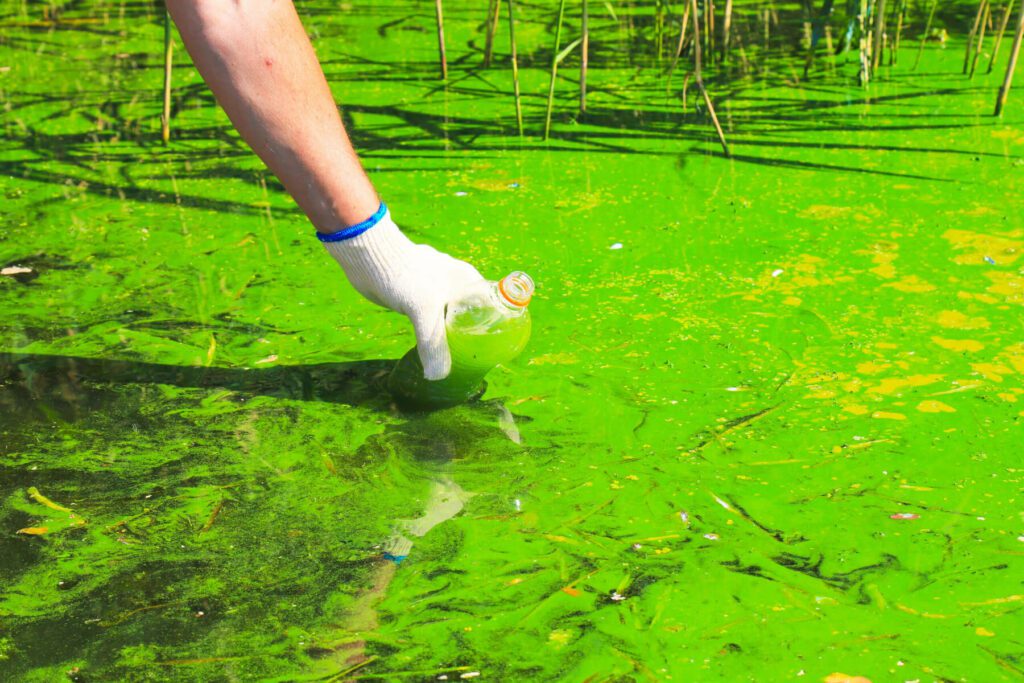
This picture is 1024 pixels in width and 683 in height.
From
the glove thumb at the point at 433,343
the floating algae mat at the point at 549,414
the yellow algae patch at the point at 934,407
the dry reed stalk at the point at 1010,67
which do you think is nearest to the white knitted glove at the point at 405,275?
the glove thumb at the point at 433,343

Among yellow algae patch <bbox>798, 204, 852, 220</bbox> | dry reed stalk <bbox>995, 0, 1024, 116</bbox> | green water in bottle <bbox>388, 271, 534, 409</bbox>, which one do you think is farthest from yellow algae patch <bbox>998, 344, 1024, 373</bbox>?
dry reed stalk <bbox>995, 0, 1024, 116</bbox>

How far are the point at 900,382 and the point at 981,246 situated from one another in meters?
0.51

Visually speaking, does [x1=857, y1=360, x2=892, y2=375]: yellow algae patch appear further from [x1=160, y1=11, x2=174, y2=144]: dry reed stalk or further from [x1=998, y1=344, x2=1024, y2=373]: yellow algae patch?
[x1=160, y1=11, x2=174, y2=144]: dry reed stalk

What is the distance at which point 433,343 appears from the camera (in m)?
1.43

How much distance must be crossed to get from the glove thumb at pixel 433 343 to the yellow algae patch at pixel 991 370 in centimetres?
69

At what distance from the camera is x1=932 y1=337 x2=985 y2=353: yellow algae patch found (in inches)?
62.3

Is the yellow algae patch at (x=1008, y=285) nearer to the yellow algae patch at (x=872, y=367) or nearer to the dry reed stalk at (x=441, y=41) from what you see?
the yellow algae patch at (x=872, y=367)

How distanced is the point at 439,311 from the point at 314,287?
46cm

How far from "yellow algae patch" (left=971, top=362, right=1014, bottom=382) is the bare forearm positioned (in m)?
0.81

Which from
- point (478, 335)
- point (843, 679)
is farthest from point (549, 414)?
point (843, 679)

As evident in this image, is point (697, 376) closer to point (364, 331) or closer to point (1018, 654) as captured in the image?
point (364, 331)

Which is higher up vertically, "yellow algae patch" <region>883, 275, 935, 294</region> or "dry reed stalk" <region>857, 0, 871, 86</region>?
"dry reed stalk" <region>857, 0, 871, 86</region>

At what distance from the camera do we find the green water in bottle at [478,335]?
143 cm

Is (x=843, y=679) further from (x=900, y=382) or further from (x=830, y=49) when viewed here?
(x=830, y=49)
